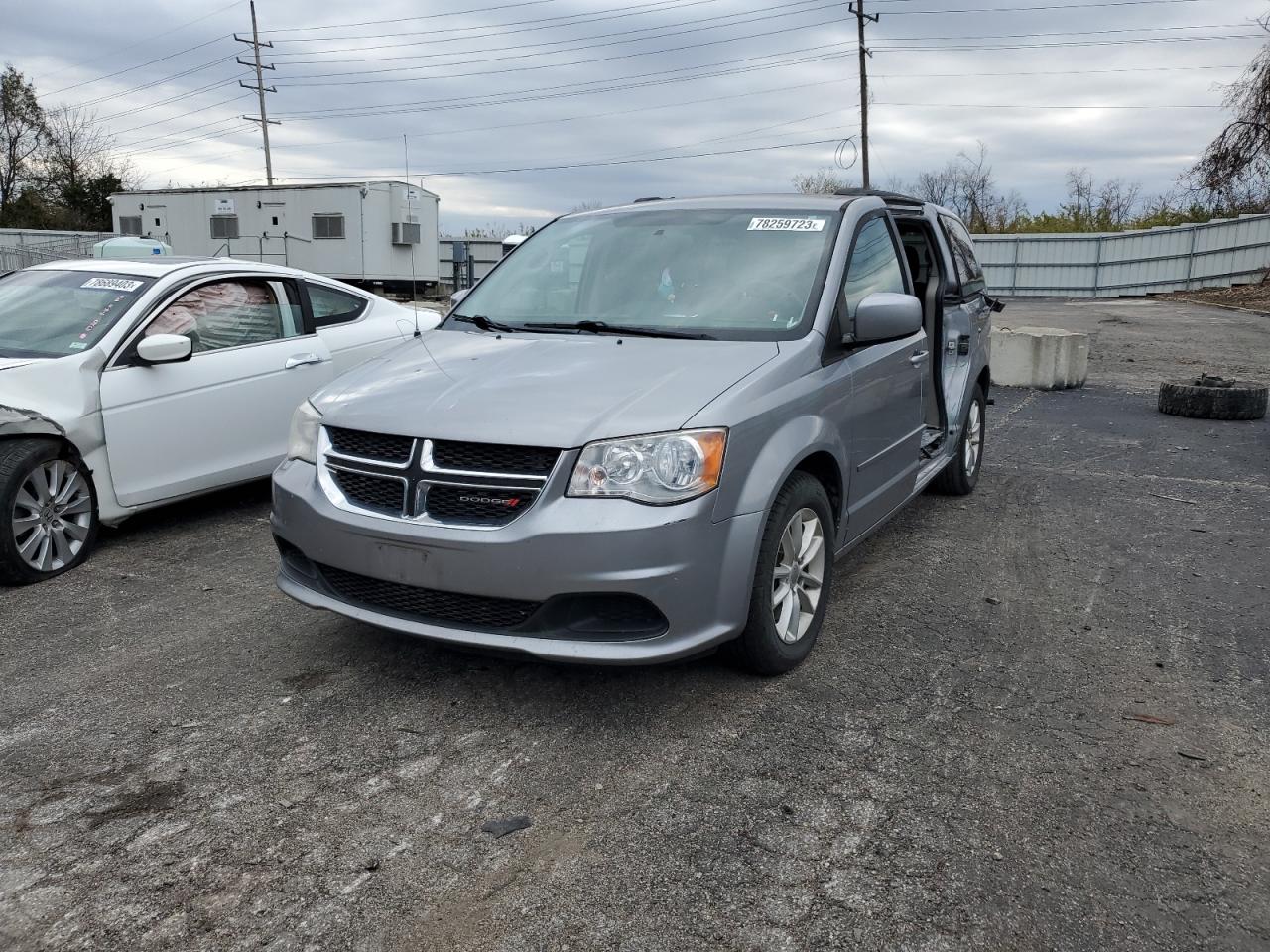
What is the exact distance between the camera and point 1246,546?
217 inches

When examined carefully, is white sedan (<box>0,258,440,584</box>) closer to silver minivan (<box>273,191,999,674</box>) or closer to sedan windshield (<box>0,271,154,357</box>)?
sedan windshield (<box>0,271,154,357</box>)

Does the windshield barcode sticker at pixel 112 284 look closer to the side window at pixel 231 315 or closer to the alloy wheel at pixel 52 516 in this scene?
the side window at pixel 231 315

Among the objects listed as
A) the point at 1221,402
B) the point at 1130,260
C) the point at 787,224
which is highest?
the point at 787,224

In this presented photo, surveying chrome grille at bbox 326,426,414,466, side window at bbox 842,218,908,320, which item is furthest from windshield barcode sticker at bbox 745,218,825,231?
chrome grille at bbox 326,426,414,466

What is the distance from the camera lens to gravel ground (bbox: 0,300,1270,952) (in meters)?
2.42

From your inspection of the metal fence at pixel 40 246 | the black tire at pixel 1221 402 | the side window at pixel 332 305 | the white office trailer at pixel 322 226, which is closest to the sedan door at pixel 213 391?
the side window at pixel 332 305

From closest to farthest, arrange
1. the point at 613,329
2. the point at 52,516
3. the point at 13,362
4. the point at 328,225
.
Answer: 1. the point at 613,329
2. the point at 52,516
3. the point at 13,362
4. the point at 328,225

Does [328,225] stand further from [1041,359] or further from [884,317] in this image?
[884,317]

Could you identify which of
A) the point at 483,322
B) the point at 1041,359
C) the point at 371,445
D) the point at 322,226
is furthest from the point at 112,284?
the point at 322,226

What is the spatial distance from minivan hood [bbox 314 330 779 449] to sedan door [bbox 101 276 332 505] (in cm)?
199

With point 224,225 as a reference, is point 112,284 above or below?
below

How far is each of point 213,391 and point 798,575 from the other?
3.69 metres

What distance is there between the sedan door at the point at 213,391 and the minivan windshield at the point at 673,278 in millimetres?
1809

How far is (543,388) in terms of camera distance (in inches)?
137
